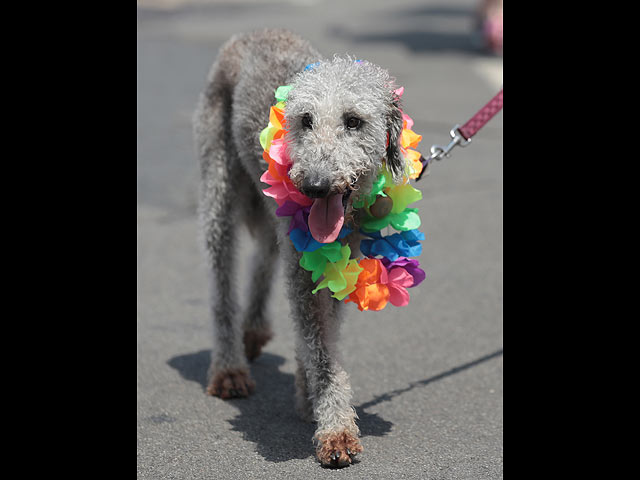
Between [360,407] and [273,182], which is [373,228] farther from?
[360,407]

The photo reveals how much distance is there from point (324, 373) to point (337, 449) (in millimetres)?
390

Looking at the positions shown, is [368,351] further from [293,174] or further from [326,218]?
[293,174]

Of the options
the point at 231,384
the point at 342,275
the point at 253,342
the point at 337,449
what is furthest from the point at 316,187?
the point at 253,342

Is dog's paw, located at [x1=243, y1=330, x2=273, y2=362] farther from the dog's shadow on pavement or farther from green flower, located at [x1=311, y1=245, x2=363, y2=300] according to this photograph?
green flower, located at [x1=311, y1=245, x2=363, y2=300]

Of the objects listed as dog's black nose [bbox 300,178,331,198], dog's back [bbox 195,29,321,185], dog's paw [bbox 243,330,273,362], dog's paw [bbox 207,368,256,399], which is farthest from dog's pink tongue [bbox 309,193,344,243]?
dog's paw [bbox 243,330,273,362]

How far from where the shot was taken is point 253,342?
5.61 metres

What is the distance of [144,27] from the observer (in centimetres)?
1956

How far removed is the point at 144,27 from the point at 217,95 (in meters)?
15.2

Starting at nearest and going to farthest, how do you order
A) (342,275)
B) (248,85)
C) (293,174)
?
(293,174), (342,275), (248,85)

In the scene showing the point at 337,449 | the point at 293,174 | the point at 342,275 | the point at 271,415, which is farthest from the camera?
the point at 271,415

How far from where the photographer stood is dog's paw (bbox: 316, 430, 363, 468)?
13.3 feet

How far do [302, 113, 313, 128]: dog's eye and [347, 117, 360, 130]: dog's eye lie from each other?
170 mm

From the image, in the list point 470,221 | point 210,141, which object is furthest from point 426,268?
point 210,141

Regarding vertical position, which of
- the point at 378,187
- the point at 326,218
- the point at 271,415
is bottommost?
the point at 271,415
